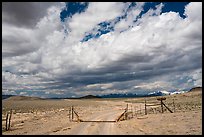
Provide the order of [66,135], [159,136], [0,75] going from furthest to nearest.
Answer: [0,75], [66,135], [159,136]

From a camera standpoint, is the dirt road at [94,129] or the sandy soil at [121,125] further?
the sandy soil at [121,125]

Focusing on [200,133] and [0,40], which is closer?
[200,133]

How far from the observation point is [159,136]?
19.8 meters

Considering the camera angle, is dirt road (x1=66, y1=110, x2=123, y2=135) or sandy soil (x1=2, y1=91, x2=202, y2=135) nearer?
dirt road (x1=66, y1=110, x2=123, y2=135)

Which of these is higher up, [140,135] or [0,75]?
[0,75]

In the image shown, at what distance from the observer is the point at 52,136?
20.9m

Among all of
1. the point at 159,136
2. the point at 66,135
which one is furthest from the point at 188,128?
the point at 66,135

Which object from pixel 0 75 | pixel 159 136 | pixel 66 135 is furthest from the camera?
pixel 0 75

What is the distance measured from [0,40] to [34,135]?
8.18 m

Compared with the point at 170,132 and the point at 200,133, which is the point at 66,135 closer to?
the point at 170,132

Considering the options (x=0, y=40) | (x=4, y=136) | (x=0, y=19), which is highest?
(x=0, y=19)

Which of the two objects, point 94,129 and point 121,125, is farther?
point 121,125

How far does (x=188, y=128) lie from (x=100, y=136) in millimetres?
7951

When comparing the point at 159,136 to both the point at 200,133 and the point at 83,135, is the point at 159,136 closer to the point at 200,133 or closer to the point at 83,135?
the point at 200,133
